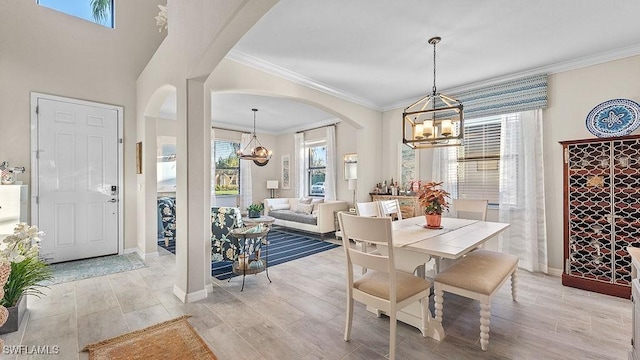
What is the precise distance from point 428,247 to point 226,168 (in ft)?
20.8

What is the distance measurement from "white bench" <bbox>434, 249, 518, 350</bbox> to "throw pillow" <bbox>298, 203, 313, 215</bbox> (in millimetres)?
4276

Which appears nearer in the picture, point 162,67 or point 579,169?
point 579,169

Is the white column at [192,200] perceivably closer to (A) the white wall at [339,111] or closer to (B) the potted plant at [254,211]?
(A) the white wall at [339,111]

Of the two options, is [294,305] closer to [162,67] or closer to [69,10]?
[162,67]

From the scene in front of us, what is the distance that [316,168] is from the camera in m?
7.42

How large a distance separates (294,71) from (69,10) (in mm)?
3457

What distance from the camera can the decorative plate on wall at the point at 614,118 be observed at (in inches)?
120

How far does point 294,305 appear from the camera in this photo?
106 inches

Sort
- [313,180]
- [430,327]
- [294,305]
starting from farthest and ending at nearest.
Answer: [313,180] < [294,305] < [430,327]

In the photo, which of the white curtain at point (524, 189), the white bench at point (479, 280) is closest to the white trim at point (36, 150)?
the white bench at point (479, 280)

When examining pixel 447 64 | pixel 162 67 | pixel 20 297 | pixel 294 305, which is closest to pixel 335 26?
pixel 447 64

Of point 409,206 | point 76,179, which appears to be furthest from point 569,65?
point 76,179

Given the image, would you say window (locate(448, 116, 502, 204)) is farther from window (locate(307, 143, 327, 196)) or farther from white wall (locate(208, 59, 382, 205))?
window (locate(307, 143, 327, 196))

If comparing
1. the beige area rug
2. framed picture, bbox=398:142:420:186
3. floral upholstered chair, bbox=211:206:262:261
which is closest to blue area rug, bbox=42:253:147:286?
floral upholstered chair, bbox=211:206:262:261
